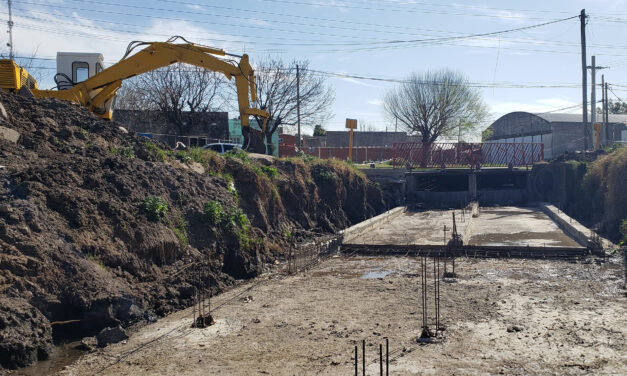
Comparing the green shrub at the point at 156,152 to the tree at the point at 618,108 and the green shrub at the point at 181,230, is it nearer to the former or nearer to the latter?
the green shrub at the point at 181,230

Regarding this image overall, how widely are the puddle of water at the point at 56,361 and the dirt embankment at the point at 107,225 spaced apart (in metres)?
0.15

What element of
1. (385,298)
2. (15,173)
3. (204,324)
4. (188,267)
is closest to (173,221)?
(188,267)

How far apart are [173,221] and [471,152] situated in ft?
73.2

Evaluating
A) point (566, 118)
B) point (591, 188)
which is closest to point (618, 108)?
point (566, 118)

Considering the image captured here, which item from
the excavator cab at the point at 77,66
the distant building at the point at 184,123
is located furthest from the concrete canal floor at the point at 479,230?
the distant building at the point at 184,123

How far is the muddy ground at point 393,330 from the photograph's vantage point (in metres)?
6.98

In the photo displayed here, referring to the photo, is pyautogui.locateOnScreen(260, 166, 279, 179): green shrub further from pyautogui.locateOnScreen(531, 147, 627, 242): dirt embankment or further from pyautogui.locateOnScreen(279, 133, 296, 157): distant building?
pyautogui.locateOnScreen(279, 133, 296, 157): distant building

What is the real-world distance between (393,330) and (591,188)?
55.9ft

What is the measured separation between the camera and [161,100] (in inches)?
1364

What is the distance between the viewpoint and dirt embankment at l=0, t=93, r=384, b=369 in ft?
27.3

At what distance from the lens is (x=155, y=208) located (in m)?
11.8

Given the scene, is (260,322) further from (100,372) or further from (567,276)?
(567,276)

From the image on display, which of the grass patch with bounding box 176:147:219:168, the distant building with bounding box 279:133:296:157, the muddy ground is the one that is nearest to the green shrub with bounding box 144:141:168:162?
the grass patch with bounding box 176:147:219:168

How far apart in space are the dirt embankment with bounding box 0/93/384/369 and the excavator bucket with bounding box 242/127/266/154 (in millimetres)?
1223
